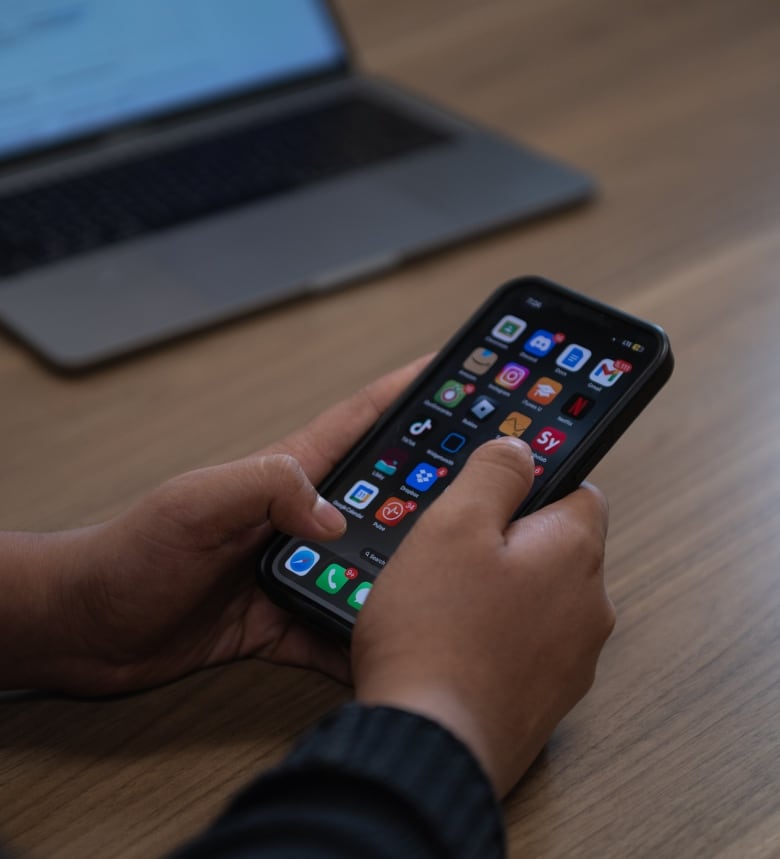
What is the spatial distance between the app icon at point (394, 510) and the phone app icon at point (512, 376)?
0.08 meters

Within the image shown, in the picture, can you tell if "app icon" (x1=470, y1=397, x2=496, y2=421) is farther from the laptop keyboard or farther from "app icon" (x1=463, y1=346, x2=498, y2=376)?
the laptop keyboard

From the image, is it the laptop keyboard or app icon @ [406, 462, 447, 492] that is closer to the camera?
app icon @ [406, 462, 447, 492]

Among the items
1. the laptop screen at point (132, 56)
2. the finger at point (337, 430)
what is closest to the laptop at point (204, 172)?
the laptop screen at point (132, 56)

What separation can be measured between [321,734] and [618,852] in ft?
0.43

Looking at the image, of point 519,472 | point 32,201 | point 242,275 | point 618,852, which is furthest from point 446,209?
point 618,852

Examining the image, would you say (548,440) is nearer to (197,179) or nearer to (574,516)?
(574,516)

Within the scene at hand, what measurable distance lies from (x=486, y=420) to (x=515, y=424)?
0.05ft

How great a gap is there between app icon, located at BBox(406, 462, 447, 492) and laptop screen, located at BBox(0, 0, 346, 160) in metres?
0.50

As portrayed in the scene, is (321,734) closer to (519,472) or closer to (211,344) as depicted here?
(519,472)

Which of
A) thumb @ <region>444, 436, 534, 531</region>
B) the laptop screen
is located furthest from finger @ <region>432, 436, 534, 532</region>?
the laptop screen

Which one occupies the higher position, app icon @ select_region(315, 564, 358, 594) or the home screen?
the home screen

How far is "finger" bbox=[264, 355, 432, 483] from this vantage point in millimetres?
588

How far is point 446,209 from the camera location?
0.88 m

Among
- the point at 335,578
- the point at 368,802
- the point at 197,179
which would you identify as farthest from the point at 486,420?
the point at 197,179
